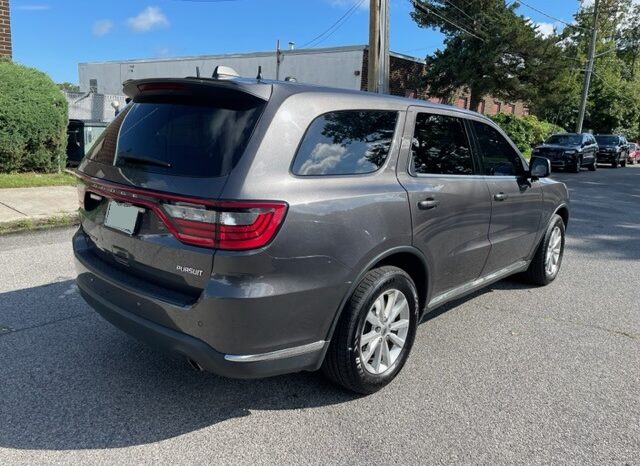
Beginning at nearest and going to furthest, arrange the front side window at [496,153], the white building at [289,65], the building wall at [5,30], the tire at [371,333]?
the tire at [371,333] → the front side window at [496,153] → the building wall at [5,30] → the white building at [289,65]

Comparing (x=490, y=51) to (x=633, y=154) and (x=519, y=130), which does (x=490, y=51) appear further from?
(x=633, y=154)

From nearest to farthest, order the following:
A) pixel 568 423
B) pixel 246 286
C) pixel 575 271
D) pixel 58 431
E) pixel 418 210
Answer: pixel 246 286 < pixel 58 431 < pixel 568 423 < pixel 418 210 < pixel 575 271

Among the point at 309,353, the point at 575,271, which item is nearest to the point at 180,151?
the point at 309,353

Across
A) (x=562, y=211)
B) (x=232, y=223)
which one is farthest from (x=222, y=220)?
(x=562, y=211)

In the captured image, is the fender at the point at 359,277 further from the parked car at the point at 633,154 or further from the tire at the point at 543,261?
the parked car at the point at 633,154

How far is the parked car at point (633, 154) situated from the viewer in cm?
3177

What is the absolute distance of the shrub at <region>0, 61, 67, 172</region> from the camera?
363 inches

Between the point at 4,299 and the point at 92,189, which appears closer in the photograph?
the point at 92,189

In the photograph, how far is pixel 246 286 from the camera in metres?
2.43

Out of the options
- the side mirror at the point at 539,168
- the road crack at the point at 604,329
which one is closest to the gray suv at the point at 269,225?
the side mirror at the point at 539,168

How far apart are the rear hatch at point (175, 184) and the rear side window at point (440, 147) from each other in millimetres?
1204

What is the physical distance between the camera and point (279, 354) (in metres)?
2.61

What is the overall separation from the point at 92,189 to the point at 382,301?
6.00 feet

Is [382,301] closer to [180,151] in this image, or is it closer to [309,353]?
[309,353]
